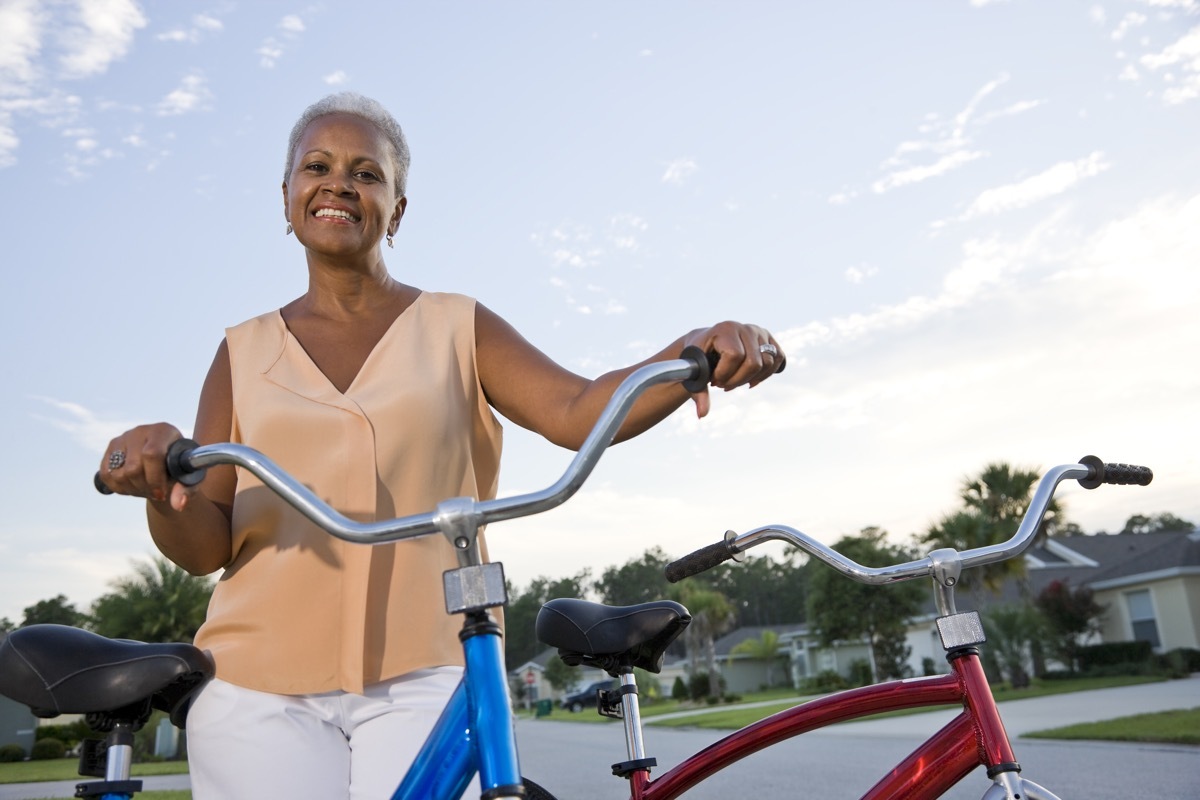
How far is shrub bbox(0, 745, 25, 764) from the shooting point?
27.7 m

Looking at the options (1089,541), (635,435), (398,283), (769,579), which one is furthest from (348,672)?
(769,579)

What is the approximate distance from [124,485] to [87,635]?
0.52m

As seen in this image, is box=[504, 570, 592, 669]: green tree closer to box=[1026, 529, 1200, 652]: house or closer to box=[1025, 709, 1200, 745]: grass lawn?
box=[1026, 529, 1200, 652]: house

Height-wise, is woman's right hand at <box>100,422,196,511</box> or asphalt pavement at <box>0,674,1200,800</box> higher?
woman's right hand at <box>100,422,196,511</box>

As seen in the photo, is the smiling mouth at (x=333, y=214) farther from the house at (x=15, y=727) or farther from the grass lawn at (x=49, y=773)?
the house at (x=15, y=727)

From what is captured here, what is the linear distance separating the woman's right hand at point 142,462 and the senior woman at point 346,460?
0.02 m

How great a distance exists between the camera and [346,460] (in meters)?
1.84

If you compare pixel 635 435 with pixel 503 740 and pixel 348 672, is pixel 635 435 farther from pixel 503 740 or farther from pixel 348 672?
pixel 503 740

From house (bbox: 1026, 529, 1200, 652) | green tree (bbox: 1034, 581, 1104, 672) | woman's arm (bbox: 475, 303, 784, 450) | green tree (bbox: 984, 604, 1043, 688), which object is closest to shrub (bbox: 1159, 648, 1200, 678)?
green tree (bbox: 1034, 581, 1104, 672)

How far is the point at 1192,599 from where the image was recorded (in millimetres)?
33000

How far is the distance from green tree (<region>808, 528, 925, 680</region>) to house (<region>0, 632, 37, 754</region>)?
24.4 meters

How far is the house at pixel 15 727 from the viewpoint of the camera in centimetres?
2983

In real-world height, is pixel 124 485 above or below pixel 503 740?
above

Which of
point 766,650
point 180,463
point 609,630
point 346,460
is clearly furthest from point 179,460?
point 766,650
